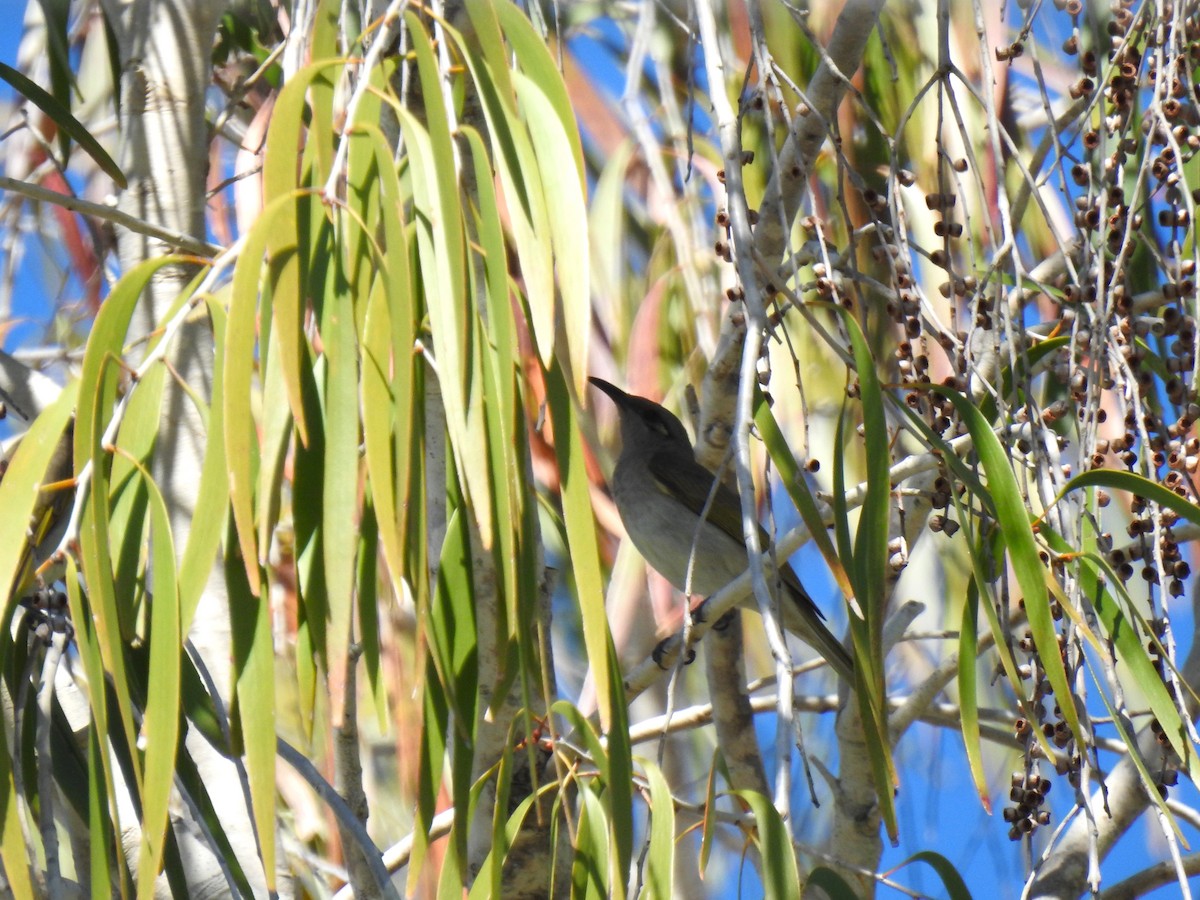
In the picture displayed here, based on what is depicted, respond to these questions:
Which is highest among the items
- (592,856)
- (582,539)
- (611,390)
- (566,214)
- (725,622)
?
(611,390)

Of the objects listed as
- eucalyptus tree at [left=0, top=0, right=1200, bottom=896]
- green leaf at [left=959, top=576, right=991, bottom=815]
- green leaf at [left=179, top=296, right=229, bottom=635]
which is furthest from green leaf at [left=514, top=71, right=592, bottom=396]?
green leaf at [left=959, top=576, right=991, bottom=815]

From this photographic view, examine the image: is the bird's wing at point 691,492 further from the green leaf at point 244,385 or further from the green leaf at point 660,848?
the green leaf at point 244,385

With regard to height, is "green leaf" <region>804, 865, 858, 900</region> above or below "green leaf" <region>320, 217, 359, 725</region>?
below

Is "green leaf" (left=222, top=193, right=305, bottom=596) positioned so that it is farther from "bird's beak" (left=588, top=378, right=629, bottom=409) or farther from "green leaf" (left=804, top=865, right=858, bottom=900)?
"bird's beak" (left=588, top=378, right=629, bottom=409)

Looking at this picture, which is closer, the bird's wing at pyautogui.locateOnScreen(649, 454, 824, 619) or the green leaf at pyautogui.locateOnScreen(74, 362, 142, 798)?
the green leaf at pyautogui.locateOnScreen(74, 362, 142, 798)

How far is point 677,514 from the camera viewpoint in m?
3.26

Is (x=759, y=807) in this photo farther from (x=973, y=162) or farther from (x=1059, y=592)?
(x=973, y=162)

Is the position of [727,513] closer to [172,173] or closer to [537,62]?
[172,173]

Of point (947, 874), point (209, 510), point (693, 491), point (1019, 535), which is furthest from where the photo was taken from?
point (693, 491)

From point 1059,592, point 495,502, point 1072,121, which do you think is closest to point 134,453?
point 495,502

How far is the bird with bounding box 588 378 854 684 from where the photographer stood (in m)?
2.97

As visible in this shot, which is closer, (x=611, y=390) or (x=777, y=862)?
(x=777, y=862)

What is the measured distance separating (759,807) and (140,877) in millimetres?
535

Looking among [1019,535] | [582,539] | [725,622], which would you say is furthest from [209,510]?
[725,622]
